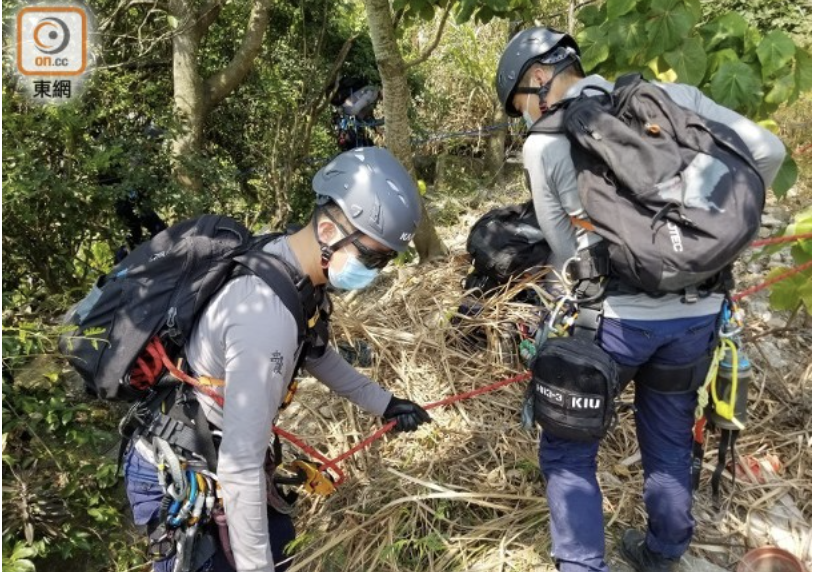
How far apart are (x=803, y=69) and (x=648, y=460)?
176cm

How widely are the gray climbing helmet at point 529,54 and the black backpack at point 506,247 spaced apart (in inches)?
49.3

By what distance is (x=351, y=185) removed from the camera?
2049 millimetres

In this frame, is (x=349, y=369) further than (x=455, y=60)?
No

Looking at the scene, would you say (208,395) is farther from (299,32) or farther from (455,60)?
(455,60)

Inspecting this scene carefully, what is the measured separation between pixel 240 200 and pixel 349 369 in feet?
11.4

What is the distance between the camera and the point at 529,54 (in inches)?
107

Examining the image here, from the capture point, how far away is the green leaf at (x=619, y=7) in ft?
8.66

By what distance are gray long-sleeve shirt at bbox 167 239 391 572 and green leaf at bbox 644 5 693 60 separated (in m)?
1.98

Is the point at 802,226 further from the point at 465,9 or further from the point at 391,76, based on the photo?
the point at 391,76

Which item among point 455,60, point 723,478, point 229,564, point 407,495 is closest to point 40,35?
point 229,564

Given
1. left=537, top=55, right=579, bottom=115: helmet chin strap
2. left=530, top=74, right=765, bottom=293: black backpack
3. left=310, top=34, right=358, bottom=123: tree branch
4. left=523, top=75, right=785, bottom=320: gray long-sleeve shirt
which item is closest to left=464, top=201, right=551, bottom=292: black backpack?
left=537, top=55, right=579, bottom=115: helmet chin strap

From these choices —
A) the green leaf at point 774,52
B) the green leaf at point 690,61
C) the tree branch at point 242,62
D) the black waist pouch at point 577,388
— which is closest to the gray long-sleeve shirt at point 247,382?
the black waist pouch at point 577,388

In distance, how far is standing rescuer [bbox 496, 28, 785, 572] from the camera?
2.18 meters

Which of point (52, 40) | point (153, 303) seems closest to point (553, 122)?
point (153, 303)
